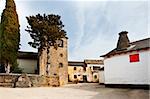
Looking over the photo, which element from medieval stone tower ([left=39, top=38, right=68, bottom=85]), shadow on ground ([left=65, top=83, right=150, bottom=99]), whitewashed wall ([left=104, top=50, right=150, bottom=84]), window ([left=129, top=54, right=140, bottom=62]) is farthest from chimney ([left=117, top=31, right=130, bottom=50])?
medieval stone tower ([left=39, top=38, right=68, bottom=85])

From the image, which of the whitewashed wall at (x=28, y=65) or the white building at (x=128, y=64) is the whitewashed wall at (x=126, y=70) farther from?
the whitewashed wall at (x=28, y=65)

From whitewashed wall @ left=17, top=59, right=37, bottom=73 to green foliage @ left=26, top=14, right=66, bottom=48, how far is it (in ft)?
21.7

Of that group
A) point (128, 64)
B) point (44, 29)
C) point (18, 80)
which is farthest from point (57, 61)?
point (128, 64)

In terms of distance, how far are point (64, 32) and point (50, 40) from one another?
8.14 feet

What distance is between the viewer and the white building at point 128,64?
62.5 feet

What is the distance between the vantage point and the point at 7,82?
2330 centimetres

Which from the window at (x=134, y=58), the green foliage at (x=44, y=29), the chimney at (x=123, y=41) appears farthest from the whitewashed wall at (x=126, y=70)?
the green foliage at (x=44, y=29)

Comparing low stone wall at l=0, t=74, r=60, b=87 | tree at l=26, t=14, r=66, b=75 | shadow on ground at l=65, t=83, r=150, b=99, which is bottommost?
shadow on ground at l=65, t=83, r=150, b=99

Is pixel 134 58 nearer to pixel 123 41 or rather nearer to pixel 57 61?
pixel 123 41

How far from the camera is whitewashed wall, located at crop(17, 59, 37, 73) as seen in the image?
37812 millimetres

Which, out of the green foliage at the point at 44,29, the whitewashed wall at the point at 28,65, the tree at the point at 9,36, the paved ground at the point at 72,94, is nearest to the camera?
the paved ground at the point at 72,94

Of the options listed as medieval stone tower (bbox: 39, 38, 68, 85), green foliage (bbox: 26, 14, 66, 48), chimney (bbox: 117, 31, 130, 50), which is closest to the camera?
chimney (bbox: 117, 31, 130, 50)

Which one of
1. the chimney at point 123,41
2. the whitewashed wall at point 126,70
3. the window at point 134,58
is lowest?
the whitewashed wall at point 126,70

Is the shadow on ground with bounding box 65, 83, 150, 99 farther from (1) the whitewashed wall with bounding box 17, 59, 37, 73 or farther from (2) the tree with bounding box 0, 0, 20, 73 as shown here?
(1) the whitewashed wall with bounding box 17, 59, 37, 73
